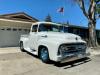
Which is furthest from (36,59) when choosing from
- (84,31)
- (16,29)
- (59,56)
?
(84,31)

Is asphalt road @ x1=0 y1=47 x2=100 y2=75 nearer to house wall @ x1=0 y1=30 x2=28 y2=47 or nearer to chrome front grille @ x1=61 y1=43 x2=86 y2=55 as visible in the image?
chrome front grille @ x1=61 y1=43 x2=86 y2=55

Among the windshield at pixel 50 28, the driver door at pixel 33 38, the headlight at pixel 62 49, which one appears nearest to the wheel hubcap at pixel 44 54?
the driver door at pixel 33 38

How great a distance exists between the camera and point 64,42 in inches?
387

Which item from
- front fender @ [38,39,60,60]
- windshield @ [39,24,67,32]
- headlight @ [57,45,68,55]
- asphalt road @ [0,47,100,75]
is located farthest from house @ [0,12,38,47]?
headlight @ [57,45,68,55]

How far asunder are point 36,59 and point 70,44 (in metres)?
2.32

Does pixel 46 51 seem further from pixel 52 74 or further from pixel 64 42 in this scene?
pixel 52 74

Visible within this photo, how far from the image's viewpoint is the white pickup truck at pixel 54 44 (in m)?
9.73

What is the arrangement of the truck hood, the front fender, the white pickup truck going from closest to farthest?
the front fender → the white pickup truck → the truck hood

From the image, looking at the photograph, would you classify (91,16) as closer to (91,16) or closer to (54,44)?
(91,16)

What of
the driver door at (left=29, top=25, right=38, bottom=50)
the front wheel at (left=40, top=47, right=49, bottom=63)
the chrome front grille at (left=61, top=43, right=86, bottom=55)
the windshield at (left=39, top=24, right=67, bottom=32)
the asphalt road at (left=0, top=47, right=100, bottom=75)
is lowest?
the asphalt road at (left=0, top=47, right=100, bottom=75)

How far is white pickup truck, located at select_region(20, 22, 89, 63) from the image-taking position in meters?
9.73

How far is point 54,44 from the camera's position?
9.77m

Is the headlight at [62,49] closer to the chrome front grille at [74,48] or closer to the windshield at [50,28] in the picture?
the chrome front grille at [74,48]

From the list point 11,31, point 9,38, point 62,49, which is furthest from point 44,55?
point 11,31
